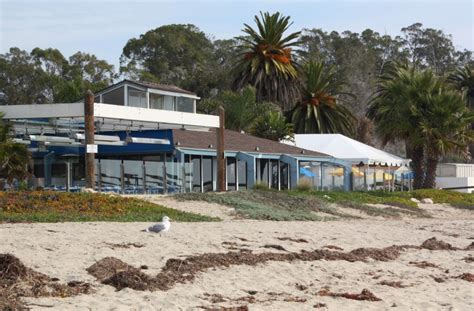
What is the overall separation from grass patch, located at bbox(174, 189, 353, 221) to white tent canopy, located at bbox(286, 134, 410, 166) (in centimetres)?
1460

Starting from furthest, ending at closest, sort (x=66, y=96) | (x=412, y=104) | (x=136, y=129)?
1. (x=66, y=96)
2. (x=412, y=104)
3. (x=136, y=129)

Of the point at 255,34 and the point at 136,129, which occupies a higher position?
the point at 255,34

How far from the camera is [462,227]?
90.5 feet

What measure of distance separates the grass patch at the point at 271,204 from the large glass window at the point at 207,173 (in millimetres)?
6494

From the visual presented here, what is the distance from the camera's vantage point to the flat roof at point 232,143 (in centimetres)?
3606

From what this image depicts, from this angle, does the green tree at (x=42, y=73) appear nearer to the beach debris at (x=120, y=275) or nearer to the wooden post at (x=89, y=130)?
the wooden post at (x=89, y=130)

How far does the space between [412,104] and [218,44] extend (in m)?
46.0

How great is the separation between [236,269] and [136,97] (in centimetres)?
2610

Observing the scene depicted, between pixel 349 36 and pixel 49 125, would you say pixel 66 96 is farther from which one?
pixel 349 36

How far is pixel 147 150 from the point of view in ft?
115

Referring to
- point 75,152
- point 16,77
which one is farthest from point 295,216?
point 16,77

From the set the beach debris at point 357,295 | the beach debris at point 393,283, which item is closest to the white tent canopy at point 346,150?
the beach debris at point 393,283

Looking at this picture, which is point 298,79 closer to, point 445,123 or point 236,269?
point 445,123

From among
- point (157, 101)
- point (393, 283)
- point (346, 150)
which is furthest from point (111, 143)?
point (393, 283)
